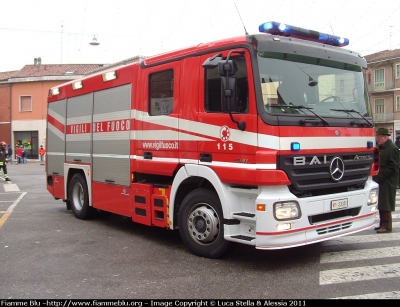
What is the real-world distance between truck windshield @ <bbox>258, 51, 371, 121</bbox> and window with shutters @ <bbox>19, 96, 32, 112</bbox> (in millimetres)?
41562

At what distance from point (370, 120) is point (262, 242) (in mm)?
2525

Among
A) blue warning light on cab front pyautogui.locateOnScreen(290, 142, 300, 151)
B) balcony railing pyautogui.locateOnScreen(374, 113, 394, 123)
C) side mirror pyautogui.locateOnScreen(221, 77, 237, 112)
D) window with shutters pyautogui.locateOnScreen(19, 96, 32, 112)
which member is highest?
window with shutters pyautogui.locateOnScreen(19, 96, 32, 112)

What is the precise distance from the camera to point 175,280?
4852 mm

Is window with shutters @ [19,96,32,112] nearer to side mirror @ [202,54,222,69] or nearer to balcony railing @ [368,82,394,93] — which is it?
balcony railing @ [368,82,394,93]

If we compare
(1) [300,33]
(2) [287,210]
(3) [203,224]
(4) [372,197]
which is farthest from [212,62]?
(4) [372,197]

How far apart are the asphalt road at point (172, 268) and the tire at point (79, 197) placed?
1041 mm

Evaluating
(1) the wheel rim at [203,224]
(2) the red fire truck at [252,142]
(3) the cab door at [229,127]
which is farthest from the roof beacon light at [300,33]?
(1) the wheel rim at [203,224]

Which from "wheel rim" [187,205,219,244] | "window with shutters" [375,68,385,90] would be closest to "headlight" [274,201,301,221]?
"wheel rim" [187,205,219,244]

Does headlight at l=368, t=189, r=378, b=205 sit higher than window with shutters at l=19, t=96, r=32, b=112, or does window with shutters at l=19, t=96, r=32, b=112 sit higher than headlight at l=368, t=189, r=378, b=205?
window with shutters at l=19, t=96, r=32, b=112

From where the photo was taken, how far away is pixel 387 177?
7.06 meters

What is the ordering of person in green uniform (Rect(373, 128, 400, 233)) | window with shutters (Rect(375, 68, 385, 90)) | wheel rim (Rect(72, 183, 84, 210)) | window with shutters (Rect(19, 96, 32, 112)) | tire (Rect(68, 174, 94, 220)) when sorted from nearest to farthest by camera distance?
person in green uniform (Rect(373, 128, 400, 233)) < tire (Rect(68, 174, 94, 220)) < wheel rim (Rect(72, 183, 84, 210)) < window with shutters (Rect(19, 96, 32, 112)) < window with shutters (Rect(375, 68, 385, 90))

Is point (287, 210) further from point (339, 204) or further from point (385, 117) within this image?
point (385, 117)

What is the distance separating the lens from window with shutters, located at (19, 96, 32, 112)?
42594 mm

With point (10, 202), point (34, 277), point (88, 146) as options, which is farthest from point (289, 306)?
point (10, 202)
